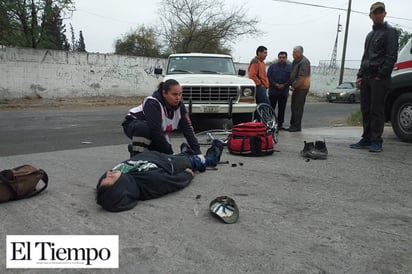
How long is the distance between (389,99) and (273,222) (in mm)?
5172

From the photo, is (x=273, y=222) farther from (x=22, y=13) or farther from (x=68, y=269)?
(x=22, y=13)

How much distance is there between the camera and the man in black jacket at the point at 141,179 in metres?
3.27

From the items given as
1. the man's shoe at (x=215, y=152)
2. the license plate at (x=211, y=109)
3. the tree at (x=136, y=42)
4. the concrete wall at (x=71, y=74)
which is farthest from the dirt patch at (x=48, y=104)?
the tree at (x=136, y=42)

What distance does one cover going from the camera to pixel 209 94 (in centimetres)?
795

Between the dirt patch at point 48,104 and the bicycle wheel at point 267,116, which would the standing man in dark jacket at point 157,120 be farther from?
the dirt patch at point 48,104

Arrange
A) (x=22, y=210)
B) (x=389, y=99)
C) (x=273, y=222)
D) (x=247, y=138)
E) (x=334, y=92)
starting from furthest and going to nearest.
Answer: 1. (x=334, y=92)
2. (x=389, y=99)
3. (x=247, y=138)
4. (x=22, y=210)
5. (x=273, y=222)

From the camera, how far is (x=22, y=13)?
20.2m

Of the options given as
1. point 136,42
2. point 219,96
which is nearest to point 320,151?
point 219,96

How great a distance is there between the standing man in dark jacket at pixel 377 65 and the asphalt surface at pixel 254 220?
3.08ft

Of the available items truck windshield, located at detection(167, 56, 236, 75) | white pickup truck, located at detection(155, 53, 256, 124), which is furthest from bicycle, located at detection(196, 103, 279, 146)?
truck windshield, located at detection(167, 56, 236, 75)

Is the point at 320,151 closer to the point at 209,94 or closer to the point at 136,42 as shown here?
the point at 209,94

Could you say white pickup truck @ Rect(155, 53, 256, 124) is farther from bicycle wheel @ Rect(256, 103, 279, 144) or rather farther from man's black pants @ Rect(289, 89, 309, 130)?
man's black pants @ Rect(289, 89, 309, 130)

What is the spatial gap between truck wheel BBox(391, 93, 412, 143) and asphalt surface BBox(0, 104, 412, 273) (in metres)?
2.09

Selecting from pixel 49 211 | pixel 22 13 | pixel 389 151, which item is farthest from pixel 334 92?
pixel 49 211
